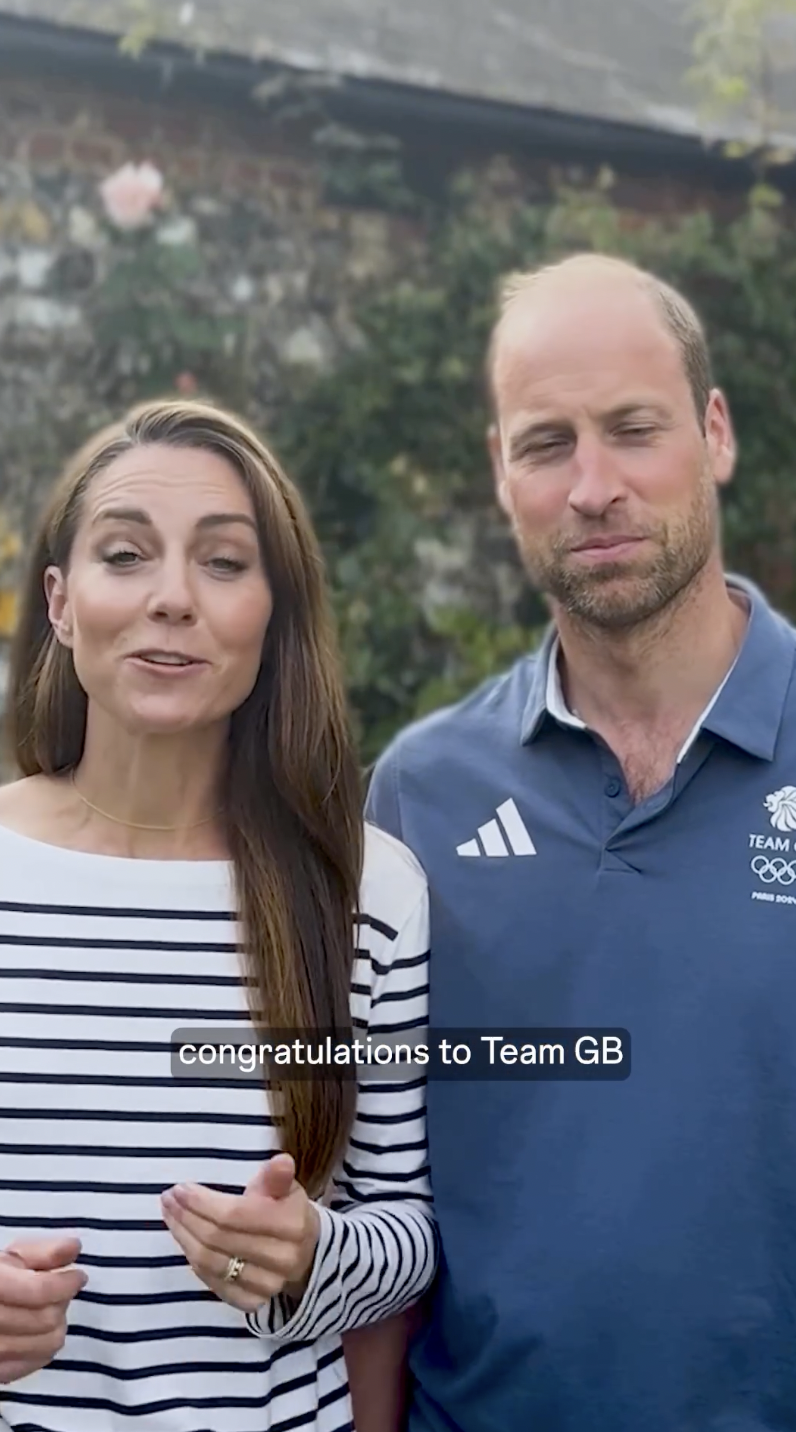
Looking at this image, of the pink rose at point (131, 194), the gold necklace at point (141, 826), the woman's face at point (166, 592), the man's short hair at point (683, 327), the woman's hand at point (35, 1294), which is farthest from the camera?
the pink rose at point (131, 194)

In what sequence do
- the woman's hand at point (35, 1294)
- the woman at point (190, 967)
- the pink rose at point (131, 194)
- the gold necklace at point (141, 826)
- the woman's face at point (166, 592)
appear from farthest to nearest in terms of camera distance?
the pink rose at point (131, 194) < the gold necklace at point (141, 826) < the woman's face at point (166, 592) < the woman at point (190, 967) < the woman's hand at point (35, 1294)

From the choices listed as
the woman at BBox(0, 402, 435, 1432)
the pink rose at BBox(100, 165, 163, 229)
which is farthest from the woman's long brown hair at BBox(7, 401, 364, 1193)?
the pink rose at BBox(100, 165, 163, 229)

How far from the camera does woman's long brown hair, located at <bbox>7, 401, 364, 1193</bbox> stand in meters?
1.91

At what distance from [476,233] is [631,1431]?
12.0ft

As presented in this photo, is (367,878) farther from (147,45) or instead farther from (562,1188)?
(147,45)

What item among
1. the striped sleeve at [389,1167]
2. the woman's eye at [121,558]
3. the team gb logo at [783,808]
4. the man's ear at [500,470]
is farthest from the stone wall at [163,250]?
the team gb logo at [783,808]

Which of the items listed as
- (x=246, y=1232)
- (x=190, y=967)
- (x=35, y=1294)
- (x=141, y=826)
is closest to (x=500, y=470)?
(x=141, y=826)

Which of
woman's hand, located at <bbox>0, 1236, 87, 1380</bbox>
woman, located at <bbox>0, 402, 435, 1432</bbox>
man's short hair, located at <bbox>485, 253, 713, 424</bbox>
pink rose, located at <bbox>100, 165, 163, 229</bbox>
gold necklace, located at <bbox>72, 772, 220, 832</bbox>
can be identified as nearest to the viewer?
woman's hand, located at <bbox>0, 1236, 87, 1380</bbox>

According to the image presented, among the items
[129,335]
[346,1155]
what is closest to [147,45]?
[129,335]

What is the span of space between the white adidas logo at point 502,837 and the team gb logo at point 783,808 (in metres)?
0.31

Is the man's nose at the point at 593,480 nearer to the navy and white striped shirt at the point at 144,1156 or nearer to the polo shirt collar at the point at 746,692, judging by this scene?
the polo shirt collar at the point at 746,692

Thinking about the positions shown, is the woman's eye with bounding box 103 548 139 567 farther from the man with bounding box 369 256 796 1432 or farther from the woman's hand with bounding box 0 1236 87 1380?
the woman's hand with bounding box 0 1236 87 1380

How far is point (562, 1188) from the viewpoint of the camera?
75.9 inches

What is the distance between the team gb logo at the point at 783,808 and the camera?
1.97 m
